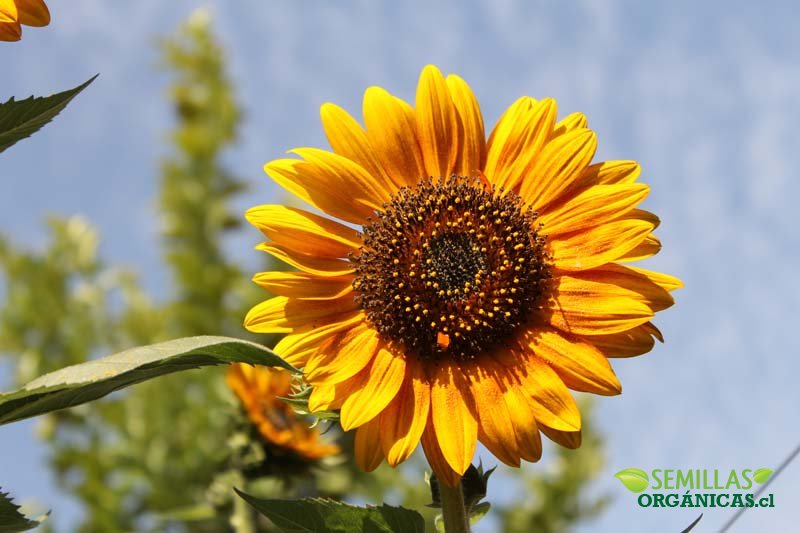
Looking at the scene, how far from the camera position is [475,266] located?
180 cm

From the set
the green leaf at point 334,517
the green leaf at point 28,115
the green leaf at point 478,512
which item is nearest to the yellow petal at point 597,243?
the green leaf at point 478,512

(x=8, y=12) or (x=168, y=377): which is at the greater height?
(x=168, y=377)

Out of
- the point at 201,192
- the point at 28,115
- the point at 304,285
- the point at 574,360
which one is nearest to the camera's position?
the point at 28,115

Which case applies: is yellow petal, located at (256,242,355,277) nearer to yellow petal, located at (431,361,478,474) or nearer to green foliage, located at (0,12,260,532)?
yellow petal, located at (431,361,478,474)

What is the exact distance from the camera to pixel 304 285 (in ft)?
5.55

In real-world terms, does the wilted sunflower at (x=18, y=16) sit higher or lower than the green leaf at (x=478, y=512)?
higher

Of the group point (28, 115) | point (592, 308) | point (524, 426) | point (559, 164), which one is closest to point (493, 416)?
point (524, 426)

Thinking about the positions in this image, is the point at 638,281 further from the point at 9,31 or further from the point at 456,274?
the point at 9,31

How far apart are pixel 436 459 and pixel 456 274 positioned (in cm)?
44

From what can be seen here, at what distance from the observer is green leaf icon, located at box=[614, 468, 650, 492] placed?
1788 millimetres

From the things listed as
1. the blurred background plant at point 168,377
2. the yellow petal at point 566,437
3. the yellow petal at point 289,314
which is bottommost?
the yellow petal at point 566,437

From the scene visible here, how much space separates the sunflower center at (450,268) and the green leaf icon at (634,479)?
0.40 meters

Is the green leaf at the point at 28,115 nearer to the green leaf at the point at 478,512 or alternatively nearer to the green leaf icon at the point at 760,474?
the green leaf at the point at 478,512

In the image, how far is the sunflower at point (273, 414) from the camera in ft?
10.2
